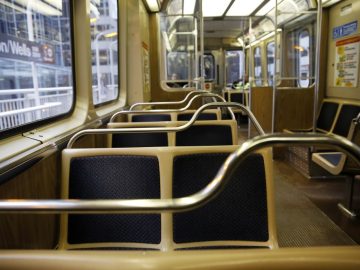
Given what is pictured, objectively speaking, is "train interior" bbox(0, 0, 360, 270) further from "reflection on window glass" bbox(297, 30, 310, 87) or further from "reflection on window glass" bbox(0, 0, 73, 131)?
"reflection on window glass" bbox(297, 30, 310, 87)

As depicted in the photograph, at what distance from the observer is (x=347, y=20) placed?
440 centimetres

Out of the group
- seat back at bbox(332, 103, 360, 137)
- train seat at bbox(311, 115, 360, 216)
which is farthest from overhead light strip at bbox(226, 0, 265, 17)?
train seat at bbox(311, 115, 360, 216)

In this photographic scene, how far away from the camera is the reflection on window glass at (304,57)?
550 cm

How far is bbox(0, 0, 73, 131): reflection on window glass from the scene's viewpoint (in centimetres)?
144

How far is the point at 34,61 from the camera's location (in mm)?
1692

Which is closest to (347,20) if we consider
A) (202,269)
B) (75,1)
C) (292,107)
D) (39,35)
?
(292,107)

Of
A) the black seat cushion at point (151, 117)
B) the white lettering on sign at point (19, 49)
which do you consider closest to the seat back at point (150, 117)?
the black seat cushion at point (151, 117)

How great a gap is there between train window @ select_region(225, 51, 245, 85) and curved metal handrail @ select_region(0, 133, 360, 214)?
10.8 m

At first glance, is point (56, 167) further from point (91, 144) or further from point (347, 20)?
point (347, 20)

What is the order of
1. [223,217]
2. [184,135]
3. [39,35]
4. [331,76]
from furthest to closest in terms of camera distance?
[331,76], [184,135], [39,35], [223,217]

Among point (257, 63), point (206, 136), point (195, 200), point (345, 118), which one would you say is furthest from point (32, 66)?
point (257, 63)

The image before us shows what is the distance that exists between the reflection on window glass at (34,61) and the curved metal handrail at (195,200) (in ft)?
2.94

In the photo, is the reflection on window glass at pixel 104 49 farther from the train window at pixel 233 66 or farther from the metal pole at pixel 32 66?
the train window at pixel 233 66

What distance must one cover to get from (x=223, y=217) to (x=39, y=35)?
4.27 feet
